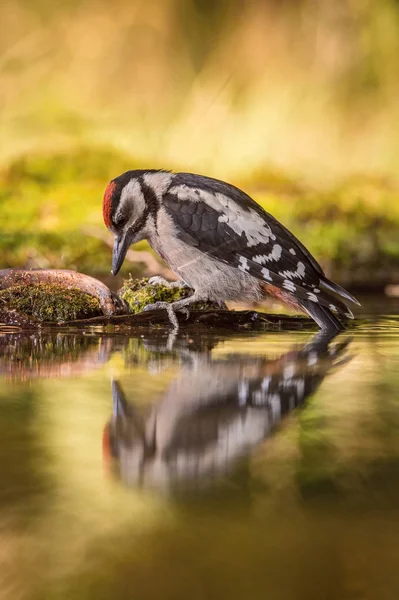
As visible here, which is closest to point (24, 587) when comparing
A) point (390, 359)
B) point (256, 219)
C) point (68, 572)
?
point (68, 572)

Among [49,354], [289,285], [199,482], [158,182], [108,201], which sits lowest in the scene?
[199,482]

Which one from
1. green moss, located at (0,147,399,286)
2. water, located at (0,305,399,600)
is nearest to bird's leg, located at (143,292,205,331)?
water, located at (0,305,399,600)

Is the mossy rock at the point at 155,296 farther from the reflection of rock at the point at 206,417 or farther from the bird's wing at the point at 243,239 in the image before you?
the reflection of rock at the point at 206,417

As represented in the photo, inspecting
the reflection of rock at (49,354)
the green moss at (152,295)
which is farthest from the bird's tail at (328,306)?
the reflection of rock at (49,354)

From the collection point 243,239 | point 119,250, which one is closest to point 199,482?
point 243,239

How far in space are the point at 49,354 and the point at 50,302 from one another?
1.26 metres

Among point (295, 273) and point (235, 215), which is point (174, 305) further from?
point (295, 273)

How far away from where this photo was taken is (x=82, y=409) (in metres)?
2.37

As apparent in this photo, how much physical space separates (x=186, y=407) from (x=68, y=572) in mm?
1188

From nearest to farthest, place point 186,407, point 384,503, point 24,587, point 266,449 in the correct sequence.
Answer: point 24,587 < point 384,503 < point 266,449 < point 186,407

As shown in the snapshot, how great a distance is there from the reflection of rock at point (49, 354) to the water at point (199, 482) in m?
0.03

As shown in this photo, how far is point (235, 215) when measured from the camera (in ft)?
14.8

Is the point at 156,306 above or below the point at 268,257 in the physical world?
below

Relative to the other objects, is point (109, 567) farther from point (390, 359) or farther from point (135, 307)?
point (135, 307)
